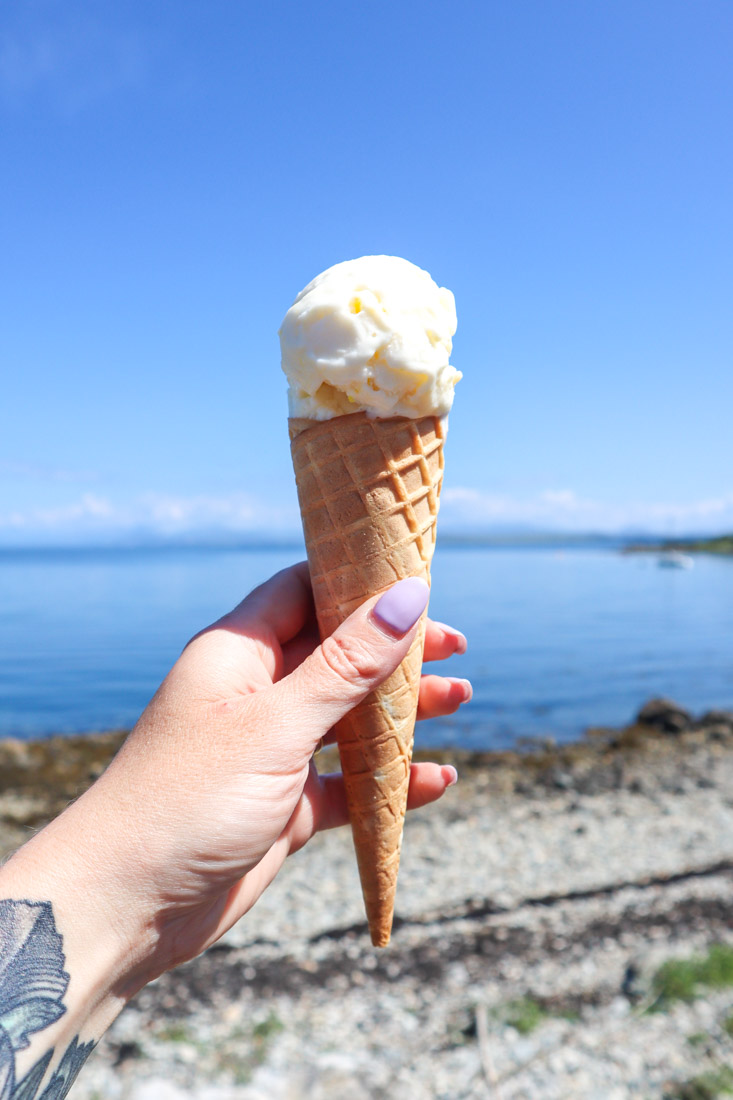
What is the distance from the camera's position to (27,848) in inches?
80.8

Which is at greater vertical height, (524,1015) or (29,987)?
(29,987)

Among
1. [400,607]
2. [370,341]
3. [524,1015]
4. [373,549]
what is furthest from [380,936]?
[524,1015]

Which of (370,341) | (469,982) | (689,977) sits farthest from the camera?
(469,982)

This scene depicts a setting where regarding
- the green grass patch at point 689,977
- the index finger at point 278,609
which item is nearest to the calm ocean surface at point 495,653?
the green grass patch at point 689,977

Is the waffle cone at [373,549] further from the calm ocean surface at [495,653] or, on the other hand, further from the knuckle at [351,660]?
the calm ocean surface at [495,653]

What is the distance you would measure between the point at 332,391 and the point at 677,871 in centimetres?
844

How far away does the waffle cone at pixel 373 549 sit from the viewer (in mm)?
2686

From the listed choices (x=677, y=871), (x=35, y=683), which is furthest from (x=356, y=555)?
(x=35, y=683)

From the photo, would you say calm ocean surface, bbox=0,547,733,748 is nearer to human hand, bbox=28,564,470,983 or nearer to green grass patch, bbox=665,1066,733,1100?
green grass patch, bbox=665,1066,733,1100

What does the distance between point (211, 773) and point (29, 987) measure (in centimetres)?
69

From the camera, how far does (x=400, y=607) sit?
8.23 ft

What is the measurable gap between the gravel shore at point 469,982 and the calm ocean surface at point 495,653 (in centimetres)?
612

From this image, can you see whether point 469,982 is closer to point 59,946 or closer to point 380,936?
point 380,936

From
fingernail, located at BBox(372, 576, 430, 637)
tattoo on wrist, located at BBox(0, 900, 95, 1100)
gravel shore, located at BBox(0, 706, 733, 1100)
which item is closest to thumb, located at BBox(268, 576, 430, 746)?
fingernail, located at BBox(372, 576, 430, 637)
